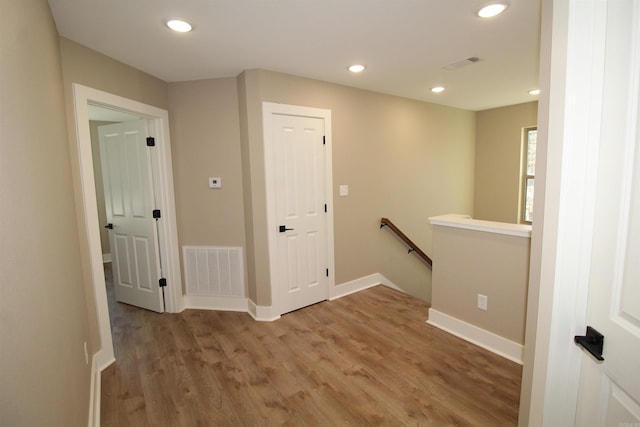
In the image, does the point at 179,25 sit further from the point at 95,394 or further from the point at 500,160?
the point at 500,160

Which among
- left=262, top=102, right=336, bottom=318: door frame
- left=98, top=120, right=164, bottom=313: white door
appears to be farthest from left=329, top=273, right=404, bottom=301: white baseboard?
left=98, top=120, right=164, bottom=313: white door

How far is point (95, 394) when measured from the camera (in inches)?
75.5

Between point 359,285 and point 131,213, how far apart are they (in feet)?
8.98

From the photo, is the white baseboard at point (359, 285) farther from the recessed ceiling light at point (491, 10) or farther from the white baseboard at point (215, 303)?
the recessed ceiling light at point (491, 10)

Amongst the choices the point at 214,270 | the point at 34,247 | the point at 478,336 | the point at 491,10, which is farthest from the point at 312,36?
the point at 478,336

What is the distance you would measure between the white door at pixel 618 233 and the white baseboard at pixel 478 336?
1.49 m

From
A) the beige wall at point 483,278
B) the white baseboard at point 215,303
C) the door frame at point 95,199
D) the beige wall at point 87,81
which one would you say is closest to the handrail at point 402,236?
the beige wall at point 483,278

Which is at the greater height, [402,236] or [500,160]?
[500,160]

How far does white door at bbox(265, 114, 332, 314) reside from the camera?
9.72ft

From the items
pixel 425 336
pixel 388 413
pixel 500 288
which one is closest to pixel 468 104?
pixel 500 288

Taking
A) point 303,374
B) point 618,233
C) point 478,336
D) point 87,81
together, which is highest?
point 87,81

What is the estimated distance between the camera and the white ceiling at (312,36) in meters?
1.78

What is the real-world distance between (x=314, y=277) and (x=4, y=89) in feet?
9.22

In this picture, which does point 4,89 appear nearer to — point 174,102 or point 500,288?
point 174,102
